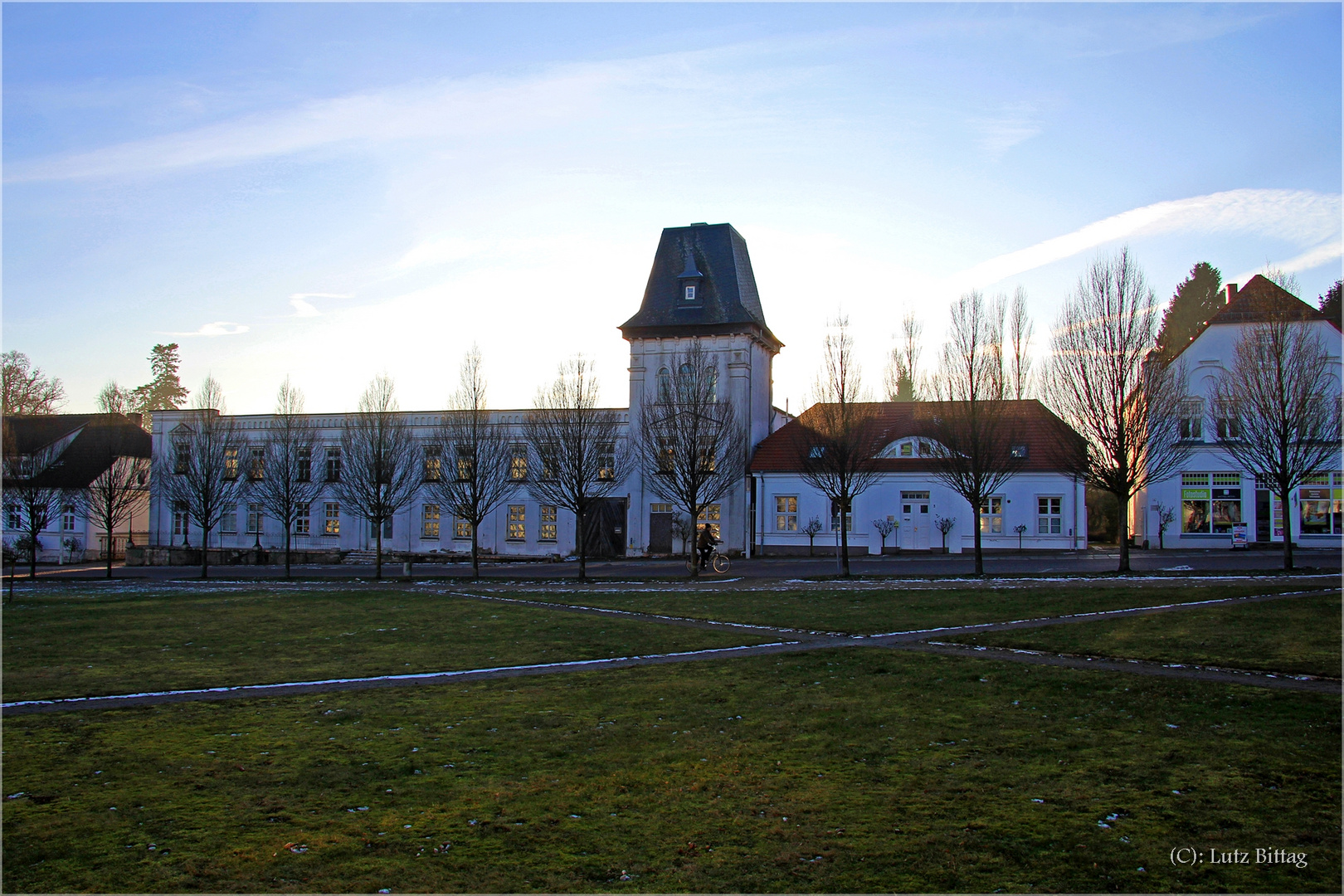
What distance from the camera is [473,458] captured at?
3378 cm

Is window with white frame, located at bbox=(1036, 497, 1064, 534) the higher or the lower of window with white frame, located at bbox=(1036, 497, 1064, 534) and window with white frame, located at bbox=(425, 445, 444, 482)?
the lower

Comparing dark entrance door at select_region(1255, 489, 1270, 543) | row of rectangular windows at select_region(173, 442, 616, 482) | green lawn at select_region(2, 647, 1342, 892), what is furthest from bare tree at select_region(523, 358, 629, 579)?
dark entrance door at select_region(1255, 489, 1270, 543)

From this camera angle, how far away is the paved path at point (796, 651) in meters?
11.0

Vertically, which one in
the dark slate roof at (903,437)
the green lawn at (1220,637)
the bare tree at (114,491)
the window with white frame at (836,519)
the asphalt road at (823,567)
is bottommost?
the asphalt road at (823,567)

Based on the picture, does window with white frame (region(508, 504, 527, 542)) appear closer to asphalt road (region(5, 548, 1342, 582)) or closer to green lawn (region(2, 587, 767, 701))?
asphalt road (region(5, 548, 1342, 582))

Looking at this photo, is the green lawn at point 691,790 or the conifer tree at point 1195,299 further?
the conifer tree at point 1195,299

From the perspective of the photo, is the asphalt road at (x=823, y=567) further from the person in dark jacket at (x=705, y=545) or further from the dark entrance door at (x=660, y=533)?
the dark entrance door at (x=660, y=533)

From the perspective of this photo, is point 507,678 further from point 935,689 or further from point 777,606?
point 777,606

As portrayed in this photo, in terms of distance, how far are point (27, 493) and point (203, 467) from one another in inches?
312

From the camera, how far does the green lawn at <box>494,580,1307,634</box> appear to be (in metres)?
17.2

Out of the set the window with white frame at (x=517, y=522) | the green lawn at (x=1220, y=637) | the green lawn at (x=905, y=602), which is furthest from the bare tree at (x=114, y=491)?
the green lawn at (x=1220, y=637)

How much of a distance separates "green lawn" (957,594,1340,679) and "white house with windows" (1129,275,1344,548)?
2314 cm

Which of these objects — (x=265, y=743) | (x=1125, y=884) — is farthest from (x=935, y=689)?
Answer: (x=265, y=743)

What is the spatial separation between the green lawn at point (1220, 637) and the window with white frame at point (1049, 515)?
67.3 feet
